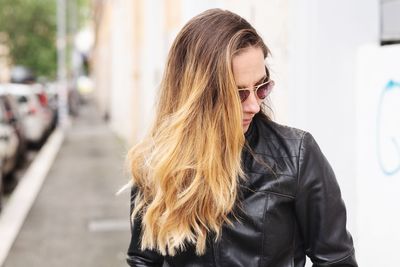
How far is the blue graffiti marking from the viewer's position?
118 inches

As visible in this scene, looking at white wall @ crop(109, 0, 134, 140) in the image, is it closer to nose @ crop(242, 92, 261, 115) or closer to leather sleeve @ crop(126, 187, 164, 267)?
leather sleeve @ crop(126, 187, 164, 267)

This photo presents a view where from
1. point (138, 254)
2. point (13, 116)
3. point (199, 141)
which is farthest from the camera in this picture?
→ point (13, 116)

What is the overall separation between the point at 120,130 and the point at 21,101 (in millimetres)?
3464

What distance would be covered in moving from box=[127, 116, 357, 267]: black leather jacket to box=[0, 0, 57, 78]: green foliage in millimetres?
36569

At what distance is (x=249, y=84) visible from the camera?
1.85 m

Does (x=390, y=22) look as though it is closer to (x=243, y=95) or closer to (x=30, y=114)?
(x=243, y=95)

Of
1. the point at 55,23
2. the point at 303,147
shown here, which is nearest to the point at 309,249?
the point at 303,147

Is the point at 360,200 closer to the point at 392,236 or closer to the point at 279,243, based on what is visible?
the point at 392,236

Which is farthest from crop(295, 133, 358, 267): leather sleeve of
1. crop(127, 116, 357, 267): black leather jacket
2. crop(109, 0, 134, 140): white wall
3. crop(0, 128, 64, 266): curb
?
crop(109, 0, 134, 140): white wall

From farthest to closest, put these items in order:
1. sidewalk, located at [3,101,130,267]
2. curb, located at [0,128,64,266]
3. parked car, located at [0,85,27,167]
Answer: parked car, located at [0,85,27,167] → curb, located at [0,128,64,266] → sidewalk, located at [3,101,130,267]

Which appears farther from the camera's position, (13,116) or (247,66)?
(13,116)

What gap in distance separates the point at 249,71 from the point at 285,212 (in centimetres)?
38

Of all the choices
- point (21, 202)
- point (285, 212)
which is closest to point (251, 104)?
point (285, 212)

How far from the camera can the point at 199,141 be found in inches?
73.5
